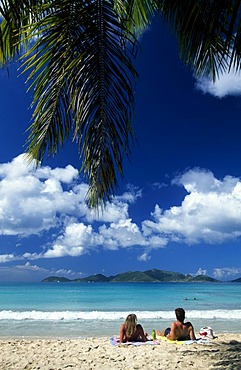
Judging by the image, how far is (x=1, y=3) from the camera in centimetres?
327

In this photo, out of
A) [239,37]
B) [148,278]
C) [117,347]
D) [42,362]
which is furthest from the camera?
[148,278]

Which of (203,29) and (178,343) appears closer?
(203,29)

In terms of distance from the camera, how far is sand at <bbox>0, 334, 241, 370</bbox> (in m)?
6.87

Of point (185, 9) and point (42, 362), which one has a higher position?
point (185, 9)

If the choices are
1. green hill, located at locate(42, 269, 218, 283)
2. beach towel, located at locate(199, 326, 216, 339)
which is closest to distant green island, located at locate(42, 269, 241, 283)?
green hill, located at locate(42, 269, 218, 283)

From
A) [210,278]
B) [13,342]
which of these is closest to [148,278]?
[210,278]

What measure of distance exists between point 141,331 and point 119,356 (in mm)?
1196

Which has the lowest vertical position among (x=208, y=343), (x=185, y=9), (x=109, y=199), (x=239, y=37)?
(x=208, y=343)

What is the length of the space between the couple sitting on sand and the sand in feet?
1.06

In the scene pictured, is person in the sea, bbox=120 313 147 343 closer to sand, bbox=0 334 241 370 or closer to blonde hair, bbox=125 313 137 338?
blonde hair, bbox=125 313 137 338

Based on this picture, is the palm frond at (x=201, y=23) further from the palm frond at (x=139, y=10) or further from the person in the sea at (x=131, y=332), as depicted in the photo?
the person in the sea at (x=131, y=332)

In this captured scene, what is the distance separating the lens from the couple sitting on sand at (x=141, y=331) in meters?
8.51

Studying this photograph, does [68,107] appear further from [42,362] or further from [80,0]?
[42,362]

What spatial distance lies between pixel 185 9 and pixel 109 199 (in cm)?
264
